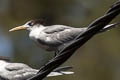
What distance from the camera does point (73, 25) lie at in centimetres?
2183

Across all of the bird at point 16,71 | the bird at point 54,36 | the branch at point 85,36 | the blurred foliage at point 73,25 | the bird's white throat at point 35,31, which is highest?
the blurred foliage at point 73,25

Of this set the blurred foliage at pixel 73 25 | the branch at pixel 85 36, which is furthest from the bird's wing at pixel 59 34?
the blurred foliage at pixel 73 25

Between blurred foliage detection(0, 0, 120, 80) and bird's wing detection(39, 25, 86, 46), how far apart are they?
970cm

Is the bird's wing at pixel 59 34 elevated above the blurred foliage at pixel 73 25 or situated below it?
below

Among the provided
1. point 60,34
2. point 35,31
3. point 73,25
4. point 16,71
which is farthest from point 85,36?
point 73,25

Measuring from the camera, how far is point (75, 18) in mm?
22719

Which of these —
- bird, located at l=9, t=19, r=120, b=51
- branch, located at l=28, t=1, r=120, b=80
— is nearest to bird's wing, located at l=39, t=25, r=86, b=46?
bird, located at l=9, t=19, r=120, b=51

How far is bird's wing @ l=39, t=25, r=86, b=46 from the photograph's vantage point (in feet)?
28.9

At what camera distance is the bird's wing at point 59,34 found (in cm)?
880

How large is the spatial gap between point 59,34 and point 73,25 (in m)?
12.8

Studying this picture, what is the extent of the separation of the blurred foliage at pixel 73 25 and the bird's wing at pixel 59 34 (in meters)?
9.70

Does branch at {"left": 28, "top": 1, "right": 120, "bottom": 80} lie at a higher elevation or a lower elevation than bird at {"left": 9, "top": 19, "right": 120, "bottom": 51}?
lower

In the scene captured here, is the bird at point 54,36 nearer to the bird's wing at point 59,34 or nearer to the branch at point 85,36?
the bird's wing at point 59,34

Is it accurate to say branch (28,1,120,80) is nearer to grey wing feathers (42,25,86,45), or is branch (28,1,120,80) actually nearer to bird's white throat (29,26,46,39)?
grey wing feathers (42,25,86,45)
